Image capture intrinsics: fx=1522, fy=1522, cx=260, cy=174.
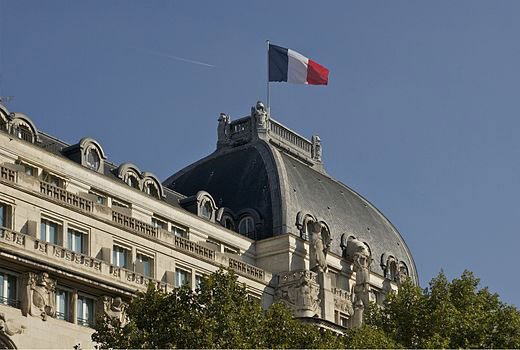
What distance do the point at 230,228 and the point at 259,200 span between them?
3202mm

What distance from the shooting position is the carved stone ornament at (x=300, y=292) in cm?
A: 9762

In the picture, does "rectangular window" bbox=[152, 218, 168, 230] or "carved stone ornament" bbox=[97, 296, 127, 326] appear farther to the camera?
"rectangular window" bbox=[152, 218, 168, 230]

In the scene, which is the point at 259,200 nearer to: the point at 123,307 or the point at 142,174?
the point at 142,174

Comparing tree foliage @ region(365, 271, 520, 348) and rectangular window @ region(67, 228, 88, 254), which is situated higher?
rectangular window @ region(67, 228, 88, 254)

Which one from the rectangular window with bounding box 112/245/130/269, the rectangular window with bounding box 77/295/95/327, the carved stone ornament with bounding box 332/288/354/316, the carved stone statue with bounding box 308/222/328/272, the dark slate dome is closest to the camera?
the rectangular window with bounding box 77/295/95/327

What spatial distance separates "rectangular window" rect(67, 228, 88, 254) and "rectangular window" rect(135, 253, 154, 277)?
4.55 metres

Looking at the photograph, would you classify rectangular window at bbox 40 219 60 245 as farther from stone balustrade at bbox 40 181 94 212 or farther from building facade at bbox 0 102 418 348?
stone balustrade at bbox 40 181 94 212

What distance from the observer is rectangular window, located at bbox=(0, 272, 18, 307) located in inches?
3027

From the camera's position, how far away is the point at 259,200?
105m

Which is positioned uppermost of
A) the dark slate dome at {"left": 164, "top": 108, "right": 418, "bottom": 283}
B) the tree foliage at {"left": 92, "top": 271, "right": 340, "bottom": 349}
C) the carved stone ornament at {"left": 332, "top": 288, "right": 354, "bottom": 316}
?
the dark slate dome at {"left": 164, "top": 108, "right": 418, "bottom": 283}

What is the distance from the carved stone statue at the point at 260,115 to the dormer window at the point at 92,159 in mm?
23425

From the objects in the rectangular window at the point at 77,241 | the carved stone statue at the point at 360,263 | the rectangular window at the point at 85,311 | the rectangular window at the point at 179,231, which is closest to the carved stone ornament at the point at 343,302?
the carved stone statue at the point at 360,263

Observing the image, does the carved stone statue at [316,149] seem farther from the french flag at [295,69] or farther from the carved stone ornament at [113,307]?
the carved stone ornament at [113,307]

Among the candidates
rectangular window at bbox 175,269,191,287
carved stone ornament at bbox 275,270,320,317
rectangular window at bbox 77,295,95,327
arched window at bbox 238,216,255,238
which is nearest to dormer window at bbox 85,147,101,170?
rectangular window at bbox 175,269,191,287
